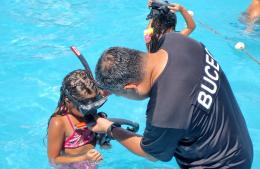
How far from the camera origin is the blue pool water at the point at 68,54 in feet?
17.3

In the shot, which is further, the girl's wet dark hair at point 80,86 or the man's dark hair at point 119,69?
the girl's wet dark hair at point 80,86

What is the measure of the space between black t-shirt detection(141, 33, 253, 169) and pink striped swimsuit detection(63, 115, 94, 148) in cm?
103

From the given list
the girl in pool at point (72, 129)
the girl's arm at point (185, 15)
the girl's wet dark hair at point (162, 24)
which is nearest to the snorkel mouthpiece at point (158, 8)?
the girl's wet dark hair at point (162, 24)

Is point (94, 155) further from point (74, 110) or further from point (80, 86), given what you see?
point (80, 86)

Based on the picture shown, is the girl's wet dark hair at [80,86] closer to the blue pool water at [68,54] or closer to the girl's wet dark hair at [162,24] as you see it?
the girl's wet dark hair at [162,24]

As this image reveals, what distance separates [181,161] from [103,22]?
5.39m

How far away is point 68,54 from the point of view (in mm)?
7055

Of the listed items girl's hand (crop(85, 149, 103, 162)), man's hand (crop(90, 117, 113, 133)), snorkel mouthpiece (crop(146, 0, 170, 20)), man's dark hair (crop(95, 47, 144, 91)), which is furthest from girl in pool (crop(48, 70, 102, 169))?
snorkel mouthpiece (crop(146, 0, 170, 20))

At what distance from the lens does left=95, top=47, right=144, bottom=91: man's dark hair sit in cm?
249

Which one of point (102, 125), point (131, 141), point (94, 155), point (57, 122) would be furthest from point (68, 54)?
point (131, 141)

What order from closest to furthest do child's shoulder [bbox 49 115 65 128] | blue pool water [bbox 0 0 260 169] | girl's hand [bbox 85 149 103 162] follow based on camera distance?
1. girl's hand [bbox 85 149 103 162]
2. child's shoulder [bbox 49 115 65 128]
3. blue pool water [bbox 0 0 260 169]

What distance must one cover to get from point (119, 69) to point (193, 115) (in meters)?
0.53

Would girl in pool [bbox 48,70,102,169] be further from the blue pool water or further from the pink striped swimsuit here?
the blue pool water

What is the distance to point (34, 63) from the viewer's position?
22.3ft
